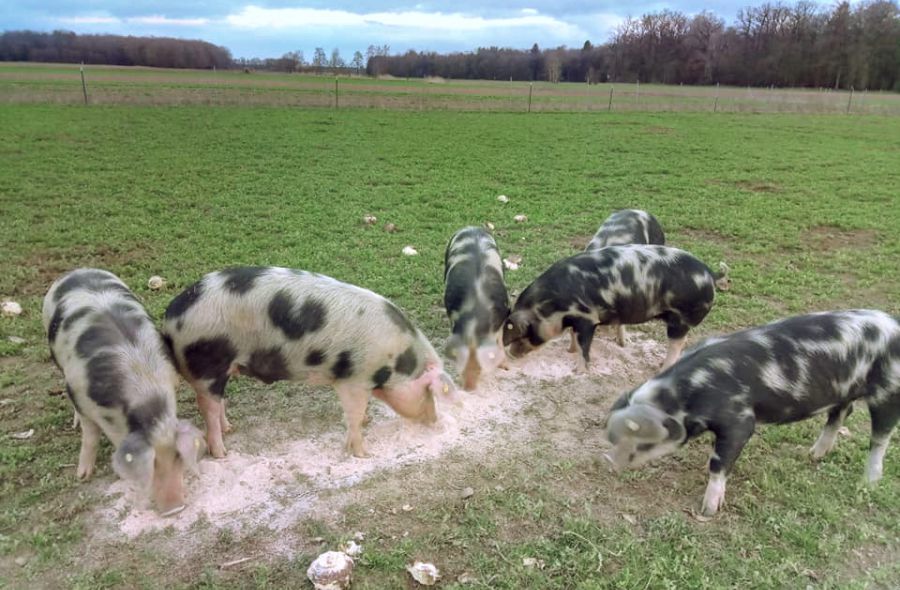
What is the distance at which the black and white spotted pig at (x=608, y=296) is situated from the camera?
5.24m

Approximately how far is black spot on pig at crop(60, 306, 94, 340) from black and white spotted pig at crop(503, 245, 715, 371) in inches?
124

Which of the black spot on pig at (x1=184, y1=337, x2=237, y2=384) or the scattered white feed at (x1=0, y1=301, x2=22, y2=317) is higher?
the black spot on pig at (x1=184, y1=337, x2=237, y2=384)

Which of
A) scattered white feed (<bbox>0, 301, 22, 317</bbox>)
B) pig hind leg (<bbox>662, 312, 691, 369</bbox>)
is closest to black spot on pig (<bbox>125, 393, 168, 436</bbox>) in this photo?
scattered white feed (<bbox>0, 301, 22, 317</bbox>)

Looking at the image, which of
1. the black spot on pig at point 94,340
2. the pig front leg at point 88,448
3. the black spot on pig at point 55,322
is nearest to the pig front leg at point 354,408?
the black spot on pig at point 94,340

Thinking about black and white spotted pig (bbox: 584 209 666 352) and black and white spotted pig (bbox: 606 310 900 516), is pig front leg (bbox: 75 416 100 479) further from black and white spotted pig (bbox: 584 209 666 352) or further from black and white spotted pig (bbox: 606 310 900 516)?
black and white spotted pig (bbox: 584 209 666 352)

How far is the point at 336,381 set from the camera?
13.5 ft

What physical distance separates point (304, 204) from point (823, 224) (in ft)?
28.7

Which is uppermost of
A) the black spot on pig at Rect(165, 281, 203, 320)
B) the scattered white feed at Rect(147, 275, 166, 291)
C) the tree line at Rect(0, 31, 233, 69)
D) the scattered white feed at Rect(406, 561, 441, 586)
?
the tree line at Rect(0, 31, 233, 69)

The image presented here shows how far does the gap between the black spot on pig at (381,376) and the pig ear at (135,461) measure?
1.38 meters

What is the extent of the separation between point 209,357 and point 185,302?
15.4 inches

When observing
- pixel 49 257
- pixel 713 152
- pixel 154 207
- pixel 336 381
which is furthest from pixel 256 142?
pixel 336 381

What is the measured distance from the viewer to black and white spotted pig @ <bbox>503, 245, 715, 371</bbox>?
17.2ft

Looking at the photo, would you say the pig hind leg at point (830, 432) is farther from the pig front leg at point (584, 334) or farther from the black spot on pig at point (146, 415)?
the black spot on pig at point (146, 415)

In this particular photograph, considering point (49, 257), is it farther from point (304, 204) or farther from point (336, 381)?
point (336, 381)
